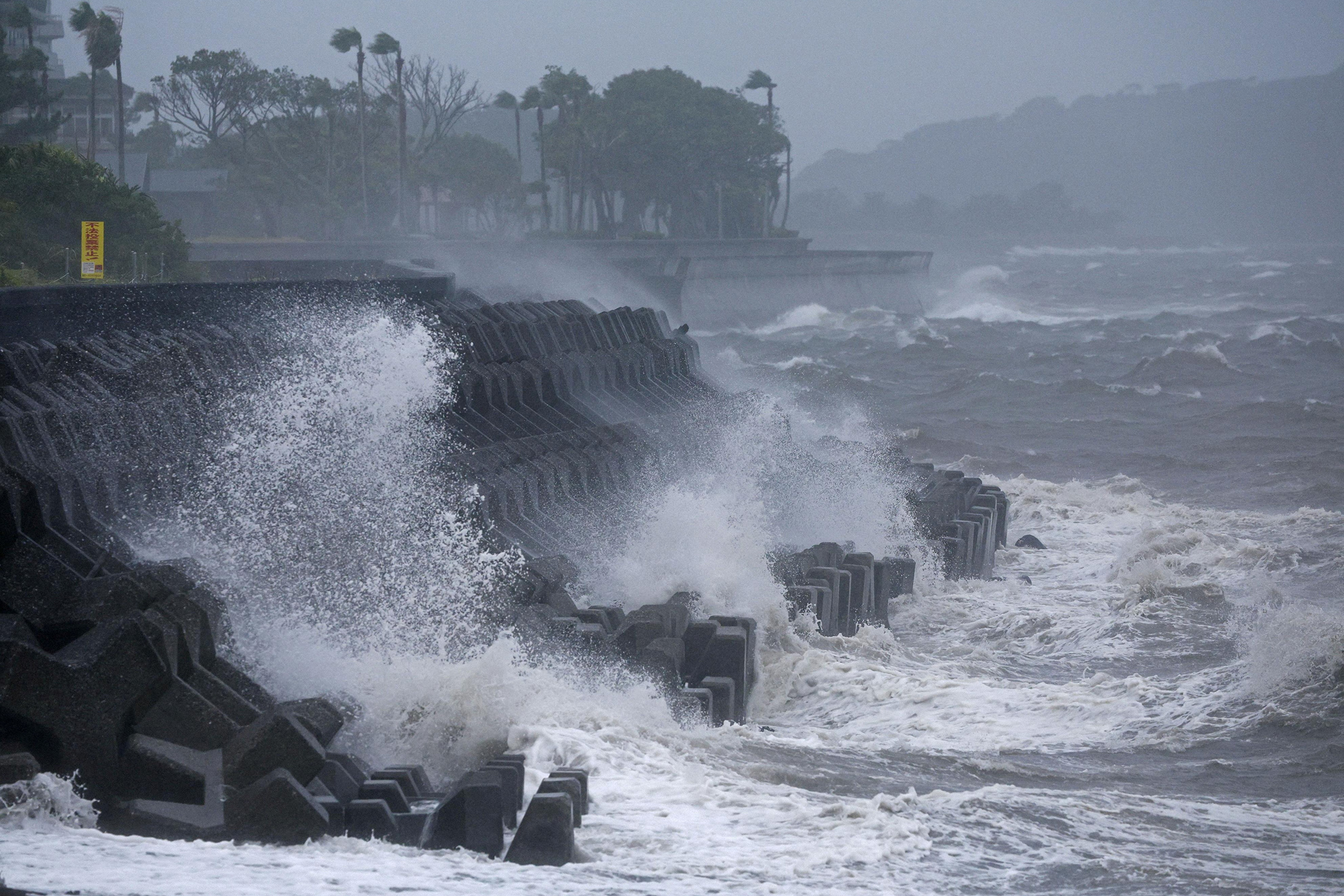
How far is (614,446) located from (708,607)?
11.0ft

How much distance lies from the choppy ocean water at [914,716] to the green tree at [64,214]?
707 cm

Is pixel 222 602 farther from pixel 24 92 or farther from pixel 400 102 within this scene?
pixel 400 102

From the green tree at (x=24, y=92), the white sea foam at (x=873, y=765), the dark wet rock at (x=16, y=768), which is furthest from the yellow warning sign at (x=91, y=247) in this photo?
the green tree at (x=24, y=92)

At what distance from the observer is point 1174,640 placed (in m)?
11.7

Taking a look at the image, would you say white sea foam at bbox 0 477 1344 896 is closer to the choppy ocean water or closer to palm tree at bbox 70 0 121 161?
the choppy ocean water

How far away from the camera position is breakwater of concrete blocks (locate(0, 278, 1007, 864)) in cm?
570

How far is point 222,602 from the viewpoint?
756 centimetres

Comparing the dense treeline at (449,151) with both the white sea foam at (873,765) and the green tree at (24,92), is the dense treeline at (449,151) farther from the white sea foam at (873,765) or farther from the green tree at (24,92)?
the white sea foam at (873,765)

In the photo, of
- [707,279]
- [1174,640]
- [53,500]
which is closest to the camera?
[53,500]

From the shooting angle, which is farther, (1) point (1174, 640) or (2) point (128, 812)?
(1) point (1174, 640)

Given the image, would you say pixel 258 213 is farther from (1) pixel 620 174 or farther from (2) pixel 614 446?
(2) pixel 614 446

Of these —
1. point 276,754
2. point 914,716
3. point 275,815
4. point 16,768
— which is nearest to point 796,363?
point 914,716

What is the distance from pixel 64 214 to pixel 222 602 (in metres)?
13.0

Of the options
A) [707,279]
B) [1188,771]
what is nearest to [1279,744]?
[1188,771]
